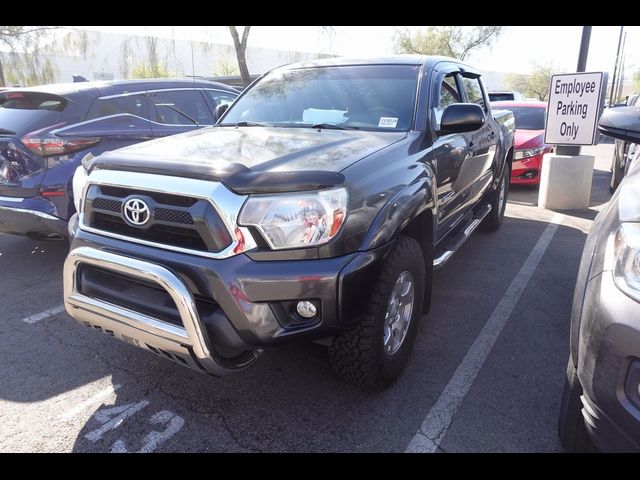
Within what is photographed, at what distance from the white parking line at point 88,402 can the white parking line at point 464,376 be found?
1.68 metres

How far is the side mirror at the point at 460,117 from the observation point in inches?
118

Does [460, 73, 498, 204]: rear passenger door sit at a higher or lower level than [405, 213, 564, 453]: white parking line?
higher

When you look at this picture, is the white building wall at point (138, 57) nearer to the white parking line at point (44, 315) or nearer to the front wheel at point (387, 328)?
the white parking line at point (44, 315)

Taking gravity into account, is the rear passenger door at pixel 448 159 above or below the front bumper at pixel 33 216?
above

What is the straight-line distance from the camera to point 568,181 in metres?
6.92

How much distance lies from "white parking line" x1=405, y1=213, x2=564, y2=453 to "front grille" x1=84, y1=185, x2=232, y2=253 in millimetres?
1359

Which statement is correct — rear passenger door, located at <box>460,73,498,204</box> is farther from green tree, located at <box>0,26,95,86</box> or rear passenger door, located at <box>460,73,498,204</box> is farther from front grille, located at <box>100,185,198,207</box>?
green tree, located at <box>0,26,95,86</box>

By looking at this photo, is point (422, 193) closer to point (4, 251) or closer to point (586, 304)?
point (586, 304)

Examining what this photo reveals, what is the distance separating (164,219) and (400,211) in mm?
1166

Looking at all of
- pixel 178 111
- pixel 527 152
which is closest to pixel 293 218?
pixel 178 111

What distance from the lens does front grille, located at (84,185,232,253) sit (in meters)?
2.03

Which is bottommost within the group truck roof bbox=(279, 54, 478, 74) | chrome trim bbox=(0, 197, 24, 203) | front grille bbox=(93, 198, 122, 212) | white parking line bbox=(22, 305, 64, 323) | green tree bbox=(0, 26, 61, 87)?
white parking line bbox=(22, 305, 64, 323)

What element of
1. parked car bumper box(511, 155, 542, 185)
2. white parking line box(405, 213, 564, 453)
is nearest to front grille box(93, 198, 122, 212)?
white parking line box(405, 213, 564, 453)

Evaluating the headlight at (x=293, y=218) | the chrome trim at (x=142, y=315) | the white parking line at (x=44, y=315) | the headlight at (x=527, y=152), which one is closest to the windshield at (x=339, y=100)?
the headlight at (x=293, y=218)
